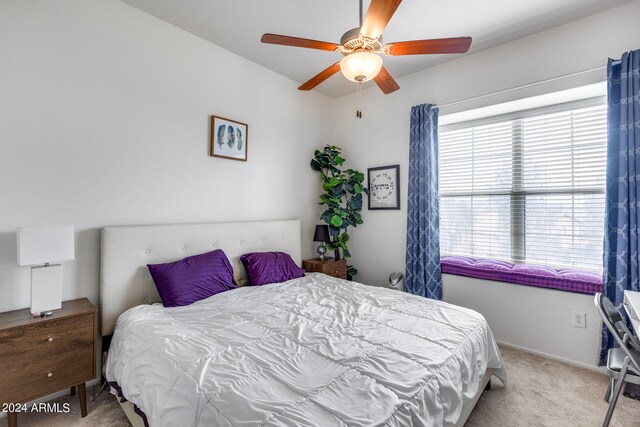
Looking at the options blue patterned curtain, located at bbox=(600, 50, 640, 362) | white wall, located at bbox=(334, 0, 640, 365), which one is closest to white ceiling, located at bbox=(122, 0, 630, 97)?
white wall, located at bbox=(334, 0, 640, 365)

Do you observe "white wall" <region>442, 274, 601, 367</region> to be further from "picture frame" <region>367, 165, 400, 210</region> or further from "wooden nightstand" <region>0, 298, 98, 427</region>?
"wooden nightstand" <region>0, 298, 98, 427</region>

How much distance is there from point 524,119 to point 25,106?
13.6ft

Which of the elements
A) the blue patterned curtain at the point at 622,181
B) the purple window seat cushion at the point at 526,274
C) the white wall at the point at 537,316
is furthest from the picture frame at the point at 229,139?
the blue patterned curtain at the point at 622,181

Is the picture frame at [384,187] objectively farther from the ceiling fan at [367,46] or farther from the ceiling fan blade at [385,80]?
the ceiling fan at [367,46]

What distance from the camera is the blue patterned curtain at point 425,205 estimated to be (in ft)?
10.4

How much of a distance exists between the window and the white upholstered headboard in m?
2.41

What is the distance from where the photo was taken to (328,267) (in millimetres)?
3432

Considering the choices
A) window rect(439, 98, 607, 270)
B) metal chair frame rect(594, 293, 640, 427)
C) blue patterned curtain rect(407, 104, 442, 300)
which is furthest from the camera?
blue patterned curtain rect(407, 104, 442, 300)

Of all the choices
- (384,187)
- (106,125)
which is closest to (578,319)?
(384,187)

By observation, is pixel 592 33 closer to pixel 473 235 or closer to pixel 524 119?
pixel 524 119

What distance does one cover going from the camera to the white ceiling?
2.25m

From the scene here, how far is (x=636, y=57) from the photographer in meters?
2.14

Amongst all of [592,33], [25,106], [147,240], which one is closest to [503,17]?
[592,33]

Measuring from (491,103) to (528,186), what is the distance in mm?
910
